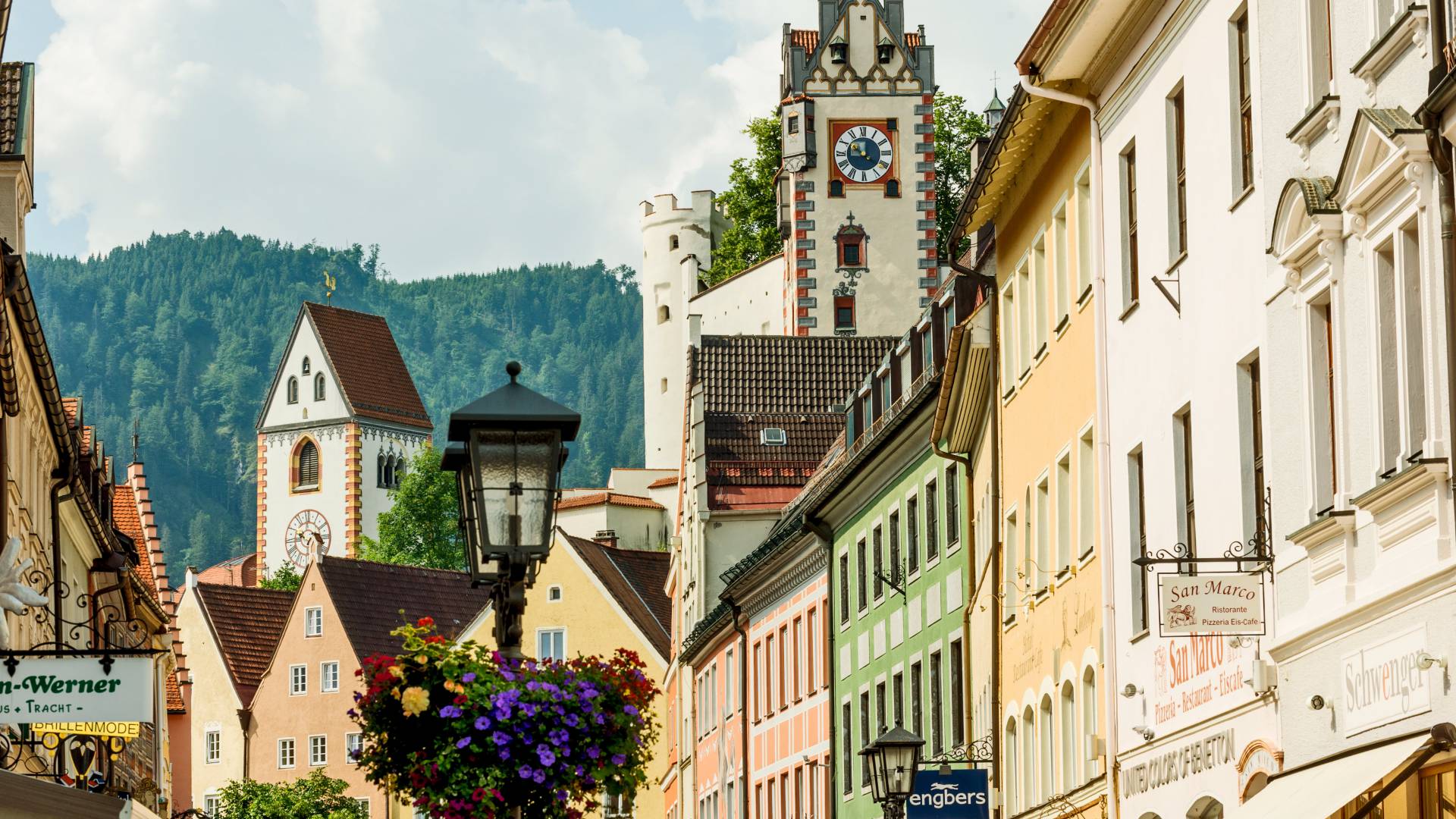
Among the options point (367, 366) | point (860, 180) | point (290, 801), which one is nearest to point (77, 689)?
point (290, 801)

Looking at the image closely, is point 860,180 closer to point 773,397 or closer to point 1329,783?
point 773,397

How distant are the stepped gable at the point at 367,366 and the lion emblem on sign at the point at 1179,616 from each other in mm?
166742

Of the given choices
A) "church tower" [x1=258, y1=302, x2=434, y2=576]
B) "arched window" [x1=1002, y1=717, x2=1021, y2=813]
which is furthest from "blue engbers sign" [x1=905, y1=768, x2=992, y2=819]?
"church tower" [x1=258, y1=302, x2=434, y2=576]

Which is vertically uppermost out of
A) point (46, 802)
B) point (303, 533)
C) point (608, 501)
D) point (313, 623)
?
point (303, 533)

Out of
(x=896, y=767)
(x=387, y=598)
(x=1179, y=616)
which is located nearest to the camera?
(x=1179, y=616)

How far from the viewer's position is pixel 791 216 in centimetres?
9112

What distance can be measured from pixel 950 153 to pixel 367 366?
9652 centimetres

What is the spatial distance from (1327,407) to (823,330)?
7295 centimetres

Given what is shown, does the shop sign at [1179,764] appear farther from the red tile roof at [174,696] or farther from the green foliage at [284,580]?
the green foliage at [284,580]

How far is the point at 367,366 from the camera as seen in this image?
189 metres

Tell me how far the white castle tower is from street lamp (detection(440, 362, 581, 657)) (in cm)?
10702

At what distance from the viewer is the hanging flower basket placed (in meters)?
14.6

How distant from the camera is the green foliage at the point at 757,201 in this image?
327ft

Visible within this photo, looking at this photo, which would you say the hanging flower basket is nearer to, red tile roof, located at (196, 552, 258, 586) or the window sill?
the window sill
